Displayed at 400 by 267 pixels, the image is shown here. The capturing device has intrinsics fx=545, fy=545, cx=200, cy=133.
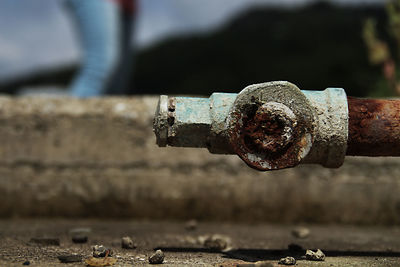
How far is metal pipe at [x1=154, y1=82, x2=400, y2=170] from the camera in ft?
4.58

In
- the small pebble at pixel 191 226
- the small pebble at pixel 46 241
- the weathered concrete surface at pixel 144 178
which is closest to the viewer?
the small pebble at pixel 46 241

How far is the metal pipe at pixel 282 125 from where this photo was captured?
139 centimetres

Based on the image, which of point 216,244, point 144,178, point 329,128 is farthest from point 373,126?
point 144,178

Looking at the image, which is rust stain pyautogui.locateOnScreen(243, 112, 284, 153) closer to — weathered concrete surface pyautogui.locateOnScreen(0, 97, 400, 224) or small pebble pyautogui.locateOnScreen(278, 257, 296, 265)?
small pebble pyautogui.locateOnScreen(278, 257, 296, 265)

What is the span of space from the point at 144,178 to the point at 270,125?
3.90 feet

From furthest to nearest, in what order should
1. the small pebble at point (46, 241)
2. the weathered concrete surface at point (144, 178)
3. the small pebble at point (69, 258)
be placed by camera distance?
the weathered concrete surface at point (144, 178), the small pebble at point (46, 241), the small pebble at point (69, 258)

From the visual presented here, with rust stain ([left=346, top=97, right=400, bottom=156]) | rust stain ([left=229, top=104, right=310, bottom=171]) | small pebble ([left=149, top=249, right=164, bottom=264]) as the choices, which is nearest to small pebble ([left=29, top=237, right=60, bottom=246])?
small pebble ([left=149, top=249, right=164, bottom=264])

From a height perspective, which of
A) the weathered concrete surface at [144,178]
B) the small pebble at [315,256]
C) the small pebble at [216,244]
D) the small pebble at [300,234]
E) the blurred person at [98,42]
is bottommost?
the small pebble at [300,234]

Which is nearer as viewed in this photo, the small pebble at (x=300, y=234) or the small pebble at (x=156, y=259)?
the small pebble at (x=156, y=259)

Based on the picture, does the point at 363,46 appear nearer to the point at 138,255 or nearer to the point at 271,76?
the point at 271,76

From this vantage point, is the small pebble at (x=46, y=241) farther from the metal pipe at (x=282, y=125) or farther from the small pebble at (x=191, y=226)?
the small pebble at (x=191, y=226)

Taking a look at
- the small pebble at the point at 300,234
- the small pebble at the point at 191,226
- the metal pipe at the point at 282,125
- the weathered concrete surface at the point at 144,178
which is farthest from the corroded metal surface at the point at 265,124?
the weathered concrete surface at the point at 144,178

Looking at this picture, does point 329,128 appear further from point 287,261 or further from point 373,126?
point 287,261

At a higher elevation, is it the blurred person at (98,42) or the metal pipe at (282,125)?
the blurred person at (98,42)
